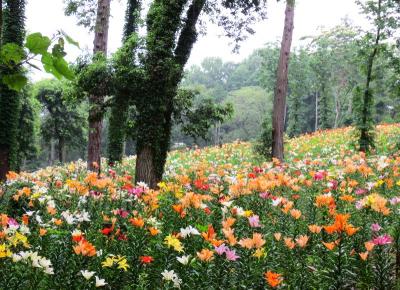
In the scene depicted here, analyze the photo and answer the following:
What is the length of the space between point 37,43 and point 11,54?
0.71 ft

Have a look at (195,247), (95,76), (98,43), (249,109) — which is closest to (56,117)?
(98,43)

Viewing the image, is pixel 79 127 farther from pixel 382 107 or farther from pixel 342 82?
pixel 382 107

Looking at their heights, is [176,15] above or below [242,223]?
above

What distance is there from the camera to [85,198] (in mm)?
5617

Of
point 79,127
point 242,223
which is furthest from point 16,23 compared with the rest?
point 79,127

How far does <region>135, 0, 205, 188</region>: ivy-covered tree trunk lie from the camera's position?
9.43 m

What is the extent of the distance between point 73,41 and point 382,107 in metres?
65.1

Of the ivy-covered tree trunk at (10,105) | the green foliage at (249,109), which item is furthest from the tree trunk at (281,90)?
the green foliage at (249,109)

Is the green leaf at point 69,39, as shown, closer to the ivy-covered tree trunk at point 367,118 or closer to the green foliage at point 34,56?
the green foliage at point 34,56

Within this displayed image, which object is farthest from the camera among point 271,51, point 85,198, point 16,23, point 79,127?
point 271,51

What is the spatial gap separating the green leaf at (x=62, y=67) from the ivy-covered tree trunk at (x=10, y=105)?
681 inches

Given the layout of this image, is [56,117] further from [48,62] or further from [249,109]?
[48,62]

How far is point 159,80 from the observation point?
31.0 ft

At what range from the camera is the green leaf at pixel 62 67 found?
1.31 meters
